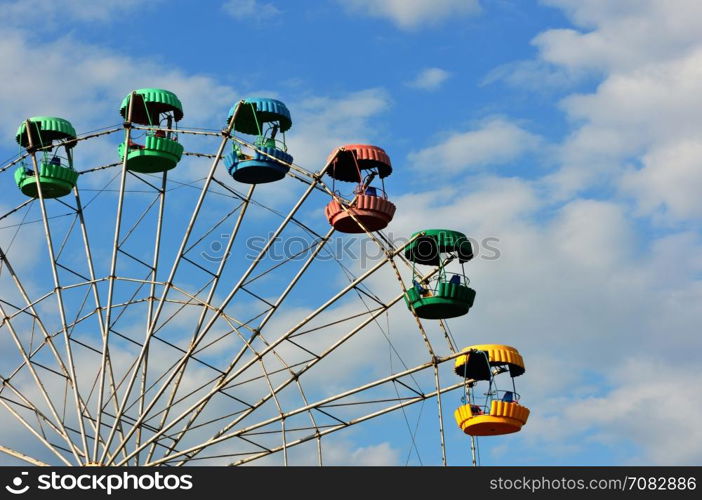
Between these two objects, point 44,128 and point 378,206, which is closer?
point 378,206

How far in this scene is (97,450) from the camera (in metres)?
51.2

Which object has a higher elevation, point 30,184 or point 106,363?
point 30,184
